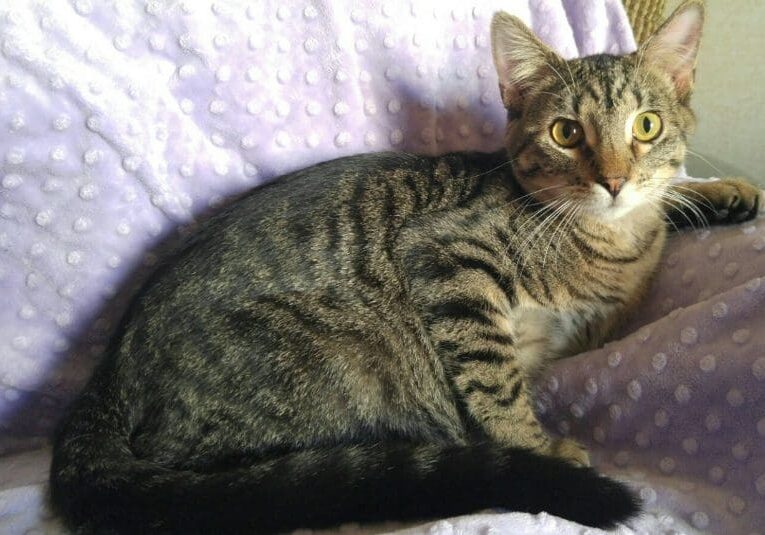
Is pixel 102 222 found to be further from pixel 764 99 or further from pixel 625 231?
pixel 764 99

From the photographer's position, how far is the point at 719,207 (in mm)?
1162

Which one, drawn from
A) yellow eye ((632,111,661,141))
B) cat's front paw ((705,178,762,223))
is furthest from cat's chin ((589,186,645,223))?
cat's front paw ((705,178,762,223))

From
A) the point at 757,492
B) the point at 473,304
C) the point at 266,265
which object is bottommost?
the point at 757,492

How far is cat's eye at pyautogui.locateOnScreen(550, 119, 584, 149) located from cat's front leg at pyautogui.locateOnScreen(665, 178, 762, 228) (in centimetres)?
22

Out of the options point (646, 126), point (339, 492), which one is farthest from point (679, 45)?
point (339, 492)

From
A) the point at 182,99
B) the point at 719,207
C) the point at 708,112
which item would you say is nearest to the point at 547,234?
the point at 719,207

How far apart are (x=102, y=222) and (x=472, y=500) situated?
0.75m

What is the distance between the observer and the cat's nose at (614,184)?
0.97m

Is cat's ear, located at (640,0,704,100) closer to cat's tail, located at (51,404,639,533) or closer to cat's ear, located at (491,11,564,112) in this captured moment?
cat's ear, located at (491,11,564,112)

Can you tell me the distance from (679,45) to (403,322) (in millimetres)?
688

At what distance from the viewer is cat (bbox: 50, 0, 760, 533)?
773 mm

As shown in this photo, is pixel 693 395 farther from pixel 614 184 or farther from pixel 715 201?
pixel 715 201

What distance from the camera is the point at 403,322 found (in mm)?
1012

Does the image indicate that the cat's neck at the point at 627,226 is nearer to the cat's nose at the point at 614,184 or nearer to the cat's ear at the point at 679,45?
the cat's nose at the point at 614,184
